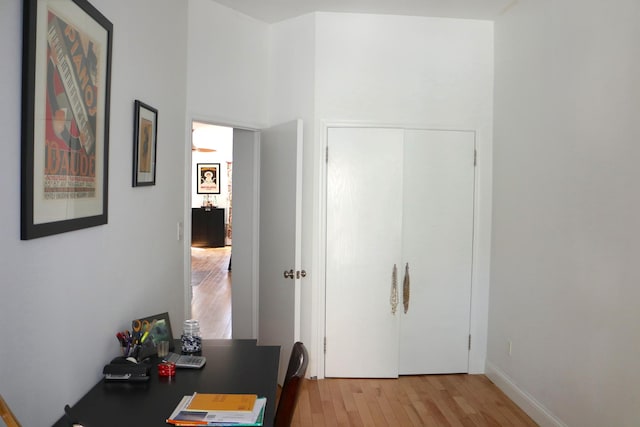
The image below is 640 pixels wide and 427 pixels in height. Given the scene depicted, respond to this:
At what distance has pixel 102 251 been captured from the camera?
199 centimetres

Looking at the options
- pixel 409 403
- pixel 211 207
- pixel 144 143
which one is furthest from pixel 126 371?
pixel 211 207

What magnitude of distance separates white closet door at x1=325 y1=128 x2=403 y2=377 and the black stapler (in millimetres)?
2032

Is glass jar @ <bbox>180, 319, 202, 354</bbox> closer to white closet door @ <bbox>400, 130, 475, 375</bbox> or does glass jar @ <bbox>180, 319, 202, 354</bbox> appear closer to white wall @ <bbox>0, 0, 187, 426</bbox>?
white wall @ <bbox>0, 0, 187, 426</bbox>

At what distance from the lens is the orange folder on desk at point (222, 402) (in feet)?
5.37

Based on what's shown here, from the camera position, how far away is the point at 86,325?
184 centimetres

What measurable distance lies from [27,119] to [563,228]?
2.76 meters

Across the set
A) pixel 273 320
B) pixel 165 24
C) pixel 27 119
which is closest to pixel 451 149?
pixel 273 320

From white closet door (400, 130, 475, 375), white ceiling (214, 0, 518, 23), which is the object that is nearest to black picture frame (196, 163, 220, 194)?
white ceiling (214, 0, 518, 23)

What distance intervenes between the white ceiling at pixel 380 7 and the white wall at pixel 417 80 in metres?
0.08

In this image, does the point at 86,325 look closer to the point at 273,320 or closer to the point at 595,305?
the point at 273,320

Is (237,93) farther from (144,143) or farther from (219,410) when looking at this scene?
(219,410)

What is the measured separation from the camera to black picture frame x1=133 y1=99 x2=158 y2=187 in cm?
235

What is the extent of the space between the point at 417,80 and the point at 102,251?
2738 millimetres

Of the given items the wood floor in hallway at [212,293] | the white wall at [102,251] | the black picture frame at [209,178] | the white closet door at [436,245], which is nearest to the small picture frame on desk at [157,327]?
the white wall at [102,251]
